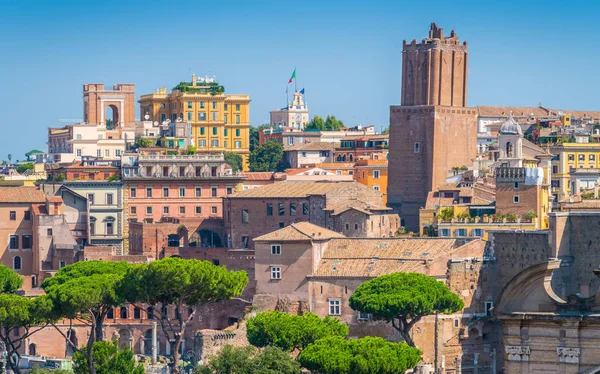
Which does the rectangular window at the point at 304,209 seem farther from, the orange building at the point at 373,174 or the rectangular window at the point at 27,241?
the orange building at the point at 373,174

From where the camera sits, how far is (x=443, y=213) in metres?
90.0

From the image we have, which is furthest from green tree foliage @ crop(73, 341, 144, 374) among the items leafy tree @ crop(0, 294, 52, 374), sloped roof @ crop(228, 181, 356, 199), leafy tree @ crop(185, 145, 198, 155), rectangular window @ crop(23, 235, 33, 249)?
leafy tree @ crop(185, 145, 198, 155)

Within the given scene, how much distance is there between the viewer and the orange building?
376ft

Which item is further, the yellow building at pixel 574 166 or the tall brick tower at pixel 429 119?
the yellow building at pixel 574 166

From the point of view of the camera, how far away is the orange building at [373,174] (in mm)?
114500

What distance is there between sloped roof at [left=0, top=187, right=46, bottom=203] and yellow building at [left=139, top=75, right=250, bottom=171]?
26.5 metres

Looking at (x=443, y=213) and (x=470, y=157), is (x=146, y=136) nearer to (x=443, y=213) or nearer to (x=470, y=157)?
(x=470, y=157)

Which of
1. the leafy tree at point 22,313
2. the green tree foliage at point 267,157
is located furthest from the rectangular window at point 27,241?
the green tree foliage at point 267,157

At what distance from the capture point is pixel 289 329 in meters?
75.4

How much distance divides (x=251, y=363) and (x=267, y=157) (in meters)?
65.3

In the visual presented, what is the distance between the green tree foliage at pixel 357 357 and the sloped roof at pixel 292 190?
25.1 m

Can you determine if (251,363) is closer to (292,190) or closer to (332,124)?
(292,190)

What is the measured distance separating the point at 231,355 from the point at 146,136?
55996 mm

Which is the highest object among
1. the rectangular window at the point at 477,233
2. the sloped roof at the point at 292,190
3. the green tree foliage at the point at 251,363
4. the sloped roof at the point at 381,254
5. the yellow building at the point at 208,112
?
the yellow building at the point at 208,112
